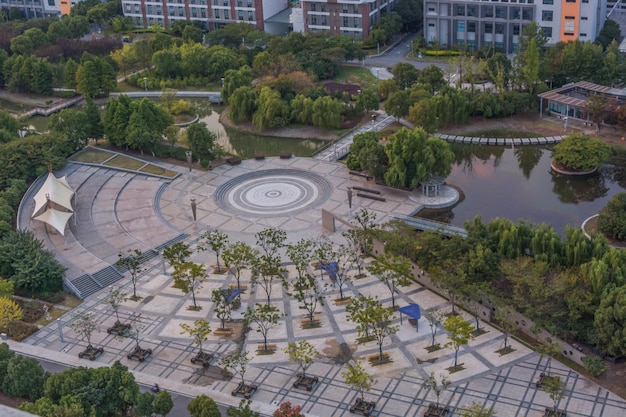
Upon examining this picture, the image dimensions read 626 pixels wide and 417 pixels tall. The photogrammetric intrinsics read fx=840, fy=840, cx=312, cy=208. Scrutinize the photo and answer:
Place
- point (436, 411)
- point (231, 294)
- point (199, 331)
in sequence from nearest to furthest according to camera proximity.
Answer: point (436, 411) < point (199, 331) < point (231, 294)

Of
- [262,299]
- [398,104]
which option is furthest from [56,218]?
[398,104]

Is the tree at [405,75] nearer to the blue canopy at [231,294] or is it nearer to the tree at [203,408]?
the blue canopy at [231,294]

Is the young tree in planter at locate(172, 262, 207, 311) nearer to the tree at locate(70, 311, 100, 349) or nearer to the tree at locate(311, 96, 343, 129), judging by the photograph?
the tree at locate(70, 311, 100, 349)

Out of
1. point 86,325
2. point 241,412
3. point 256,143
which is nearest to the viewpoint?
point 241,412

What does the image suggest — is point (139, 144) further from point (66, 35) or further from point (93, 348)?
point (66, 35)

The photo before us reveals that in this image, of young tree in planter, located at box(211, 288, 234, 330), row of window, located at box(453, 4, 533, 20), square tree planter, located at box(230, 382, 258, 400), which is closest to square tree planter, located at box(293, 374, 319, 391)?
square tree planter, located at box(230, 382, 258, 400)

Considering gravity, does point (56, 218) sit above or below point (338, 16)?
below

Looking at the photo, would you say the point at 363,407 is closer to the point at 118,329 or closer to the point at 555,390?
the point at 555,390

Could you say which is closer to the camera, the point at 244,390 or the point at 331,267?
the point at 244,390
